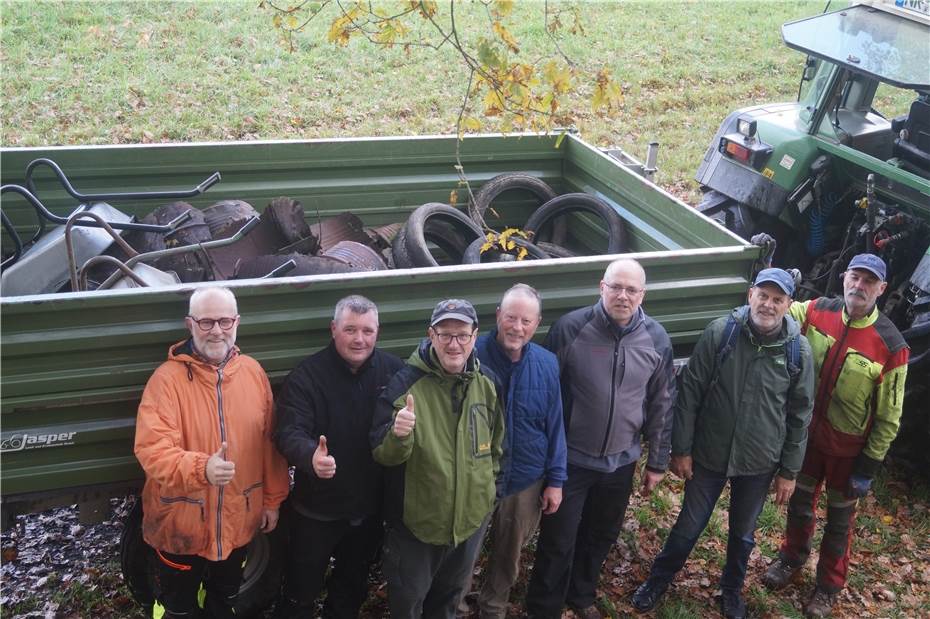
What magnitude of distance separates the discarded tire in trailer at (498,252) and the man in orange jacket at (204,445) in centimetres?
176

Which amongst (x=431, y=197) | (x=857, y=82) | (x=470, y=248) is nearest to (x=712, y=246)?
(x=470, y=248)

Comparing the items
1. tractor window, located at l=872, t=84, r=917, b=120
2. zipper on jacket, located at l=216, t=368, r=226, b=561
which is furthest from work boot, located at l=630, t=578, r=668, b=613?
tractor window, located at l=872, t=84, r=917, b=120

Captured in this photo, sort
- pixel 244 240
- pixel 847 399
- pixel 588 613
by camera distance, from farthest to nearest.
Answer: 1. pixel 244 240
2. pixel 588 613
3. pixel 847 399

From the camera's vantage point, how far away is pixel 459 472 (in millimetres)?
3170

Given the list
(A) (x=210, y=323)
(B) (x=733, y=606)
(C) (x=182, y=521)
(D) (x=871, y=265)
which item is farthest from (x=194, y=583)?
(D) (x=871, y=265)

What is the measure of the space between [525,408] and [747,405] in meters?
1.00

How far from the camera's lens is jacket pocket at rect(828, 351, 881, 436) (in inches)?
150

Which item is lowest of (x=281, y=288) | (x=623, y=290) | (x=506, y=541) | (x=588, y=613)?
(x=588, y=613)

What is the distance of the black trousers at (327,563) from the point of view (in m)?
3.41

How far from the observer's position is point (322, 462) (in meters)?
3.04

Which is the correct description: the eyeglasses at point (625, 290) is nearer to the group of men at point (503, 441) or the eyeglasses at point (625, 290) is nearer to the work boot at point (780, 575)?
the group of men at point (503, 441)

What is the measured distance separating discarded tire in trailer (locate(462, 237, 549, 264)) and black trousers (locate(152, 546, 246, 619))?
204 centimetres

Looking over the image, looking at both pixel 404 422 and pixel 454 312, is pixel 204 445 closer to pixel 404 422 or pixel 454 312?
pixel 404 422

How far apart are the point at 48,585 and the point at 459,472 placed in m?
2.18
